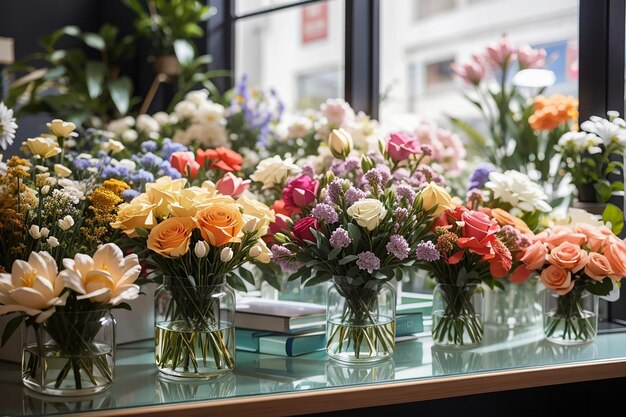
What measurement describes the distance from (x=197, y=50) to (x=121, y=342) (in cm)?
230

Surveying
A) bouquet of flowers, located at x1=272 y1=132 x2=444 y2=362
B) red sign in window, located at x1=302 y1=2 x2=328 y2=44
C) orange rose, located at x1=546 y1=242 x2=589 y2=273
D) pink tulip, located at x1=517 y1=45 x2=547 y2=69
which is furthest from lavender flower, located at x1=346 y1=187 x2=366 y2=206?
red sign in window, located at x1=302 y1=2 x2=328 y2=44

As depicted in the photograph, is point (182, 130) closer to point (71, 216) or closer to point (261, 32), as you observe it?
point (71, 216)

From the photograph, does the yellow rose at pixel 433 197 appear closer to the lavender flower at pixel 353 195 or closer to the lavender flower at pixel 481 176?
the lavender flower at pixel 353 195

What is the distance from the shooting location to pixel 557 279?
63.7 inches

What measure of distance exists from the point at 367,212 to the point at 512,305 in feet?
2.28

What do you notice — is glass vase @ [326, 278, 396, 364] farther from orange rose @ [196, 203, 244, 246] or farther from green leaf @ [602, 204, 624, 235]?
green leaf @ [602, 204, 624, 235]

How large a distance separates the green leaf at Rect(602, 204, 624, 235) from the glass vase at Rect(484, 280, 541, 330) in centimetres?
25

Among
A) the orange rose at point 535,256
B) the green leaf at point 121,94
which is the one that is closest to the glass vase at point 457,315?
the orange rose at point 535,256

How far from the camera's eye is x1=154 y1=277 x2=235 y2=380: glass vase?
1374 millimetres

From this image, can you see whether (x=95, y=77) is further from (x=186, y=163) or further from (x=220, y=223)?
(x=220, y=223)

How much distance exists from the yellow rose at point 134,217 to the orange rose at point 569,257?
0.82 meters

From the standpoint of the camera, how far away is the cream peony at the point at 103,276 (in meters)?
1.17

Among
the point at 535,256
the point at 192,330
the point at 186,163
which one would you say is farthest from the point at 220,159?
the point at 535,256

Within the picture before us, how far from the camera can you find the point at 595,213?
188cm
